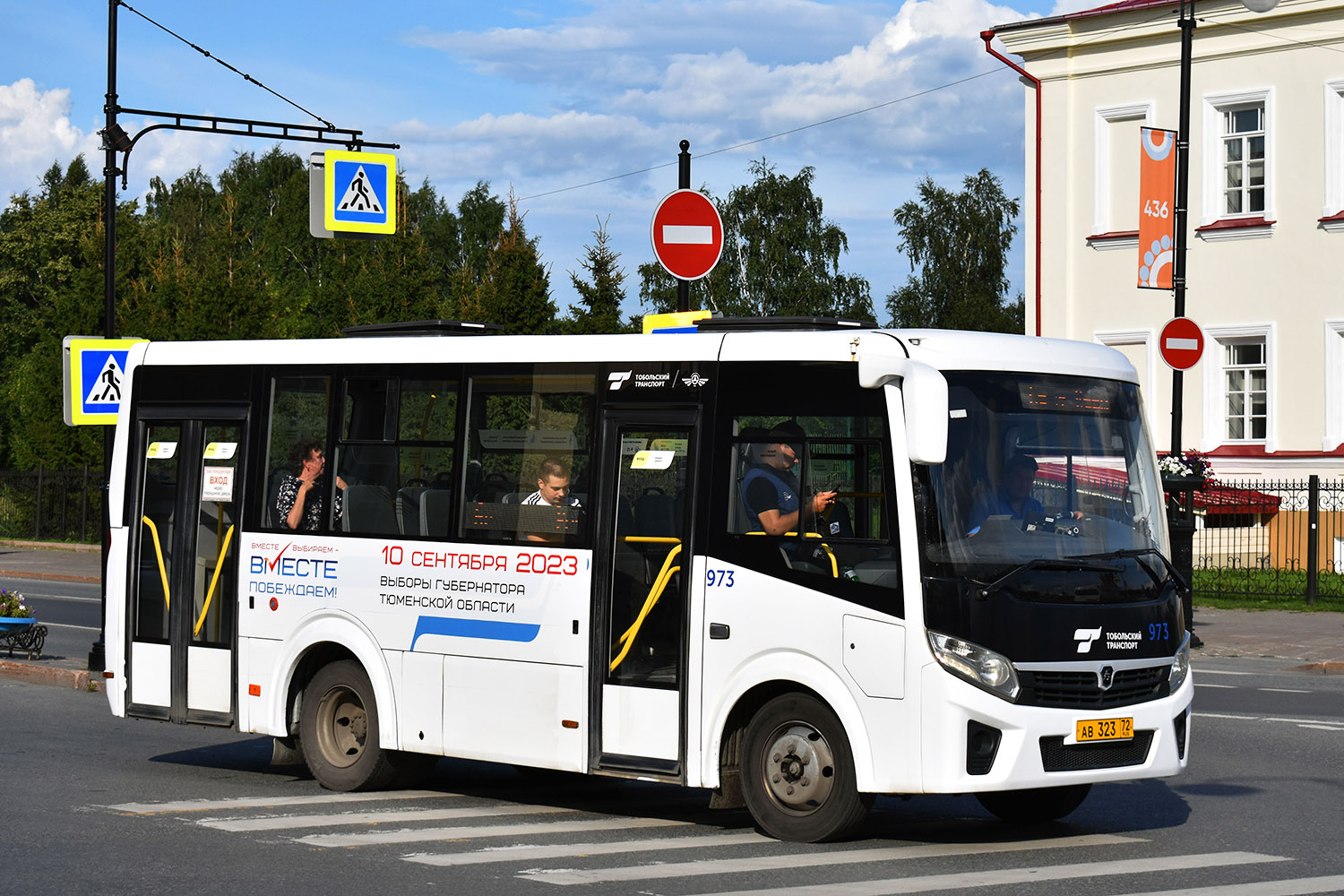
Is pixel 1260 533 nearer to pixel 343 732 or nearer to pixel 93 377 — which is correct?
pixel 93 377

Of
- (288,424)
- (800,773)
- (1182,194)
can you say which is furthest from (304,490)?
(1182,194)

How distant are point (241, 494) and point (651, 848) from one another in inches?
167

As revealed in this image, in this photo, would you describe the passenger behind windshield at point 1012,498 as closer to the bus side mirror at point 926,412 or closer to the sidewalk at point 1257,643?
the bus side mirror at point 926,412

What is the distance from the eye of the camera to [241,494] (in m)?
12.2

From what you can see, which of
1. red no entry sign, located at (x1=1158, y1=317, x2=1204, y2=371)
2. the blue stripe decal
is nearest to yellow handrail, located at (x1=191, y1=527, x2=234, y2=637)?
the blue stripe decal

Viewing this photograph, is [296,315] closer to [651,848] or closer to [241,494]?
[241,494]

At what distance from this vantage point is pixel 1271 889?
8.34 meters

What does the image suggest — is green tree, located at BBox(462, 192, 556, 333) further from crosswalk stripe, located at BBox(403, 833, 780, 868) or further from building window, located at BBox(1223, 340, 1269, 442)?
crosswalk stripe, located at BBox(403, 833, 780, 868)

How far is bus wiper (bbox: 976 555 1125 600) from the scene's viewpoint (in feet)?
29.9

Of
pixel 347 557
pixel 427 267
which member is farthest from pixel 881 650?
pixel 427 267

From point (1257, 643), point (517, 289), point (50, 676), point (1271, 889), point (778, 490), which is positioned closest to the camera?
point (1271, 889)

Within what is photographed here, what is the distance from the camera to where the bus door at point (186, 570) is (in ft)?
39.9

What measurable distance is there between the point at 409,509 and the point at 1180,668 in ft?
15.0

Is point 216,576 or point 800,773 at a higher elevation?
point 216,576
